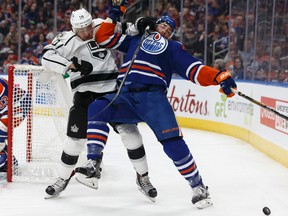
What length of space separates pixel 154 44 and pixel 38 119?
51.0 inches

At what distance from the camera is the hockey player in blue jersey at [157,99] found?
3.08 m

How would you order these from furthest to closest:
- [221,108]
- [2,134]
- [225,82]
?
1. [221,108]
2. [2,134]
3. [225,82]

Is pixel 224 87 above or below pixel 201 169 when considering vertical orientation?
above

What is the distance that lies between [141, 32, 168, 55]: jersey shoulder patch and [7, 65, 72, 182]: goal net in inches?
34.9

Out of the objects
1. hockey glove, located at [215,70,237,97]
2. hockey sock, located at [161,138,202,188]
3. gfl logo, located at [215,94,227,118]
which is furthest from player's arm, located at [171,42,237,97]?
gfl logo, located at [215,94,227,118]

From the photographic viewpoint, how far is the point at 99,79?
346cm

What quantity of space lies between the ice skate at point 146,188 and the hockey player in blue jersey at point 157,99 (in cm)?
26

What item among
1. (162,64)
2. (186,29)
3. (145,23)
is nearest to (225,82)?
(162,64)

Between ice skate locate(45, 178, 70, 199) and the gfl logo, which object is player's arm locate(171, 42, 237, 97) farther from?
the gfl logo

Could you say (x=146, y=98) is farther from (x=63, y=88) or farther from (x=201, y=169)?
(x=201, y=169)

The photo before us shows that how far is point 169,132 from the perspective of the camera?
10.0 ft

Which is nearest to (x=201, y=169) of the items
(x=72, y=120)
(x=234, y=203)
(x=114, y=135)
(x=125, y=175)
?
(x=125, y=175)

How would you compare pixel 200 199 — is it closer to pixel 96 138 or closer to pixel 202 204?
pixel 202 204

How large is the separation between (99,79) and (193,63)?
2.14 ft
